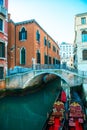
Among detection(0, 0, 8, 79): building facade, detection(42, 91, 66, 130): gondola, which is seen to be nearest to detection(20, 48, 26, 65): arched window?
detection(0, 0, 8, 79): building facade

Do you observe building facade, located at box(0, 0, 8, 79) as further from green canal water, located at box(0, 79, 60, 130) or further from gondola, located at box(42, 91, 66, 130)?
gondola, located at box(42, 91, 66, 130)

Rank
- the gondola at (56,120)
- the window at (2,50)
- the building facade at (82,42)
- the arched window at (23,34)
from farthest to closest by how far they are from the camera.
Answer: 1. the arched window at (23,34)
2. the building facade at (82,42)
3. the window at (2,50)
4. the gondola at (56,120)

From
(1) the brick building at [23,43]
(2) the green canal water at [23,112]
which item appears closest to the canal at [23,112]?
(2) the green canal water at [23,112]

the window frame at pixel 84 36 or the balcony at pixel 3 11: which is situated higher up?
the balcony at pixel 3 11

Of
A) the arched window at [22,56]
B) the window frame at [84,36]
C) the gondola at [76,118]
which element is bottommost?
the gondola at [76,118]

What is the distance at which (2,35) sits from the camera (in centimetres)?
1714

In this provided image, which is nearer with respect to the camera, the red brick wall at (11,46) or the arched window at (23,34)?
the red brick wall at (11,46)

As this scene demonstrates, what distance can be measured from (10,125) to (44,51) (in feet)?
51.0

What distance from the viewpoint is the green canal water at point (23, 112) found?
10.8m

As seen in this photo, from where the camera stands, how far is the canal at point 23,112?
10790 millimetres

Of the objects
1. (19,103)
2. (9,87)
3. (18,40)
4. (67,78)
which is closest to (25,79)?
(9,87)

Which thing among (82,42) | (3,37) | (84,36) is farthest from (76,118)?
(84,36)

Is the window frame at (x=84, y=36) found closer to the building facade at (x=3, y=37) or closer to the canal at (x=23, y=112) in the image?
the canal at (x=23, y=112)

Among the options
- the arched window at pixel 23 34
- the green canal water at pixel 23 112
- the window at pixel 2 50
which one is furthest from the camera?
the arched window at pixel 23 34
